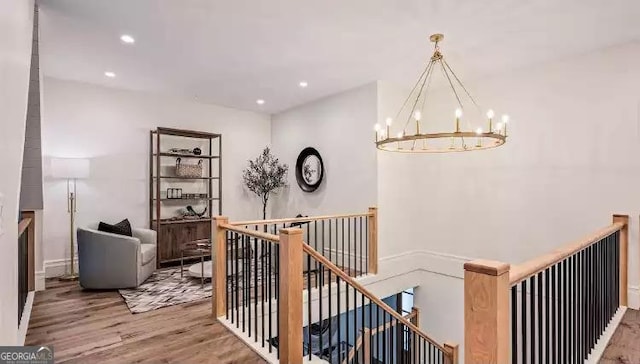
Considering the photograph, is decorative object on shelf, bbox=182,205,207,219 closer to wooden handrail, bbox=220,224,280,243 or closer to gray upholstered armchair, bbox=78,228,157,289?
gray upholstered armchair, bbox=78,228,157,289

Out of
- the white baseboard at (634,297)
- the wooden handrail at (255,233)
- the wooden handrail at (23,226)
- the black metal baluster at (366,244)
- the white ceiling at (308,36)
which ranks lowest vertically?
the white baseboard at (634,297)

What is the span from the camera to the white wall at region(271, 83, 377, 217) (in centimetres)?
514

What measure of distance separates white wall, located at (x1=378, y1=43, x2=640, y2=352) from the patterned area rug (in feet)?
8.50

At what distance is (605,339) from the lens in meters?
2.81

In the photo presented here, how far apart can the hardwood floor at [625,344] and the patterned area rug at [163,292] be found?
12.5 ft

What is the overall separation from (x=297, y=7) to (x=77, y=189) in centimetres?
422

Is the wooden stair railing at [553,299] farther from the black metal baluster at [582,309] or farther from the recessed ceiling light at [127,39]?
the recessed ceiling light at [127,39]

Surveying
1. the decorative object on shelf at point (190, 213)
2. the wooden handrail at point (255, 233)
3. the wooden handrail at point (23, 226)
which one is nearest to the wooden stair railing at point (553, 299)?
the wooden handrail at point (255, 233)

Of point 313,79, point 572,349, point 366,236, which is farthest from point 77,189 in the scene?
point 572,349

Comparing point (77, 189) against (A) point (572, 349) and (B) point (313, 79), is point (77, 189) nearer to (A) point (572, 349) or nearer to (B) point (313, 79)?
(B) point (313, 79)

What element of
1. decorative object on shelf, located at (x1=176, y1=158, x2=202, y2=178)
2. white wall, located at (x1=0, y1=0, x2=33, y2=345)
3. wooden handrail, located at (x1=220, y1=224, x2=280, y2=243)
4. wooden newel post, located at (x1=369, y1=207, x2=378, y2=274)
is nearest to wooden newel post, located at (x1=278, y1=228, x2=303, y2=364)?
wooden handrail, located at (x1=220, y1=224, x2=280, y2=243)

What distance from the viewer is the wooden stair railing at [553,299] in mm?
1354

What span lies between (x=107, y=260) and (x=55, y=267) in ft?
4.37

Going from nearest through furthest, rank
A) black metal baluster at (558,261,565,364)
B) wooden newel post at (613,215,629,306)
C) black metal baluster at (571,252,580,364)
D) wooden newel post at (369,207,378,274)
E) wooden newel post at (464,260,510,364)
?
wooden newel post at (464,260,510,364) → black metal baluster at (558,261,565,364) → black metal baluster at (571,252,580,364) → wooden newel post at (613,215,629,306) → wooden newel post at (369,207,378,274)
